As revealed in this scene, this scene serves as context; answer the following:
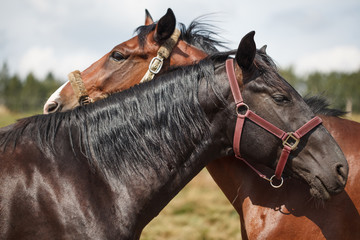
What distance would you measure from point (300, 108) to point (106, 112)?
1.37m

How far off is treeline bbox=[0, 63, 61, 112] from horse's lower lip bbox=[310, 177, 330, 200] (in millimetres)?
41995

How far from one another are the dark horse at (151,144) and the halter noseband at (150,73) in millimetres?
693

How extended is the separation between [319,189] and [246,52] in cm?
108

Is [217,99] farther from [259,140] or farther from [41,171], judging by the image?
[41,171]

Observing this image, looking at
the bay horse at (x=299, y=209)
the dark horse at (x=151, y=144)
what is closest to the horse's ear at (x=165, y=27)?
the dark horse at (x=151, y=144)

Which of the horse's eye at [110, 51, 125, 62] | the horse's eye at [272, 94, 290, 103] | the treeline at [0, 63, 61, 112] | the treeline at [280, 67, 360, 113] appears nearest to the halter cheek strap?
the horse's eye at [110, 51, 125, 62]

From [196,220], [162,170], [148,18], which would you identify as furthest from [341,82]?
[162,170]

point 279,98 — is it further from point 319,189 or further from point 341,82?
point 341,82

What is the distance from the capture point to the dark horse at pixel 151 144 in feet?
6.27

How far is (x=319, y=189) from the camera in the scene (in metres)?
2.12

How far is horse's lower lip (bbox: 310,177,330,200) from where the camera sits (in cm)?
211

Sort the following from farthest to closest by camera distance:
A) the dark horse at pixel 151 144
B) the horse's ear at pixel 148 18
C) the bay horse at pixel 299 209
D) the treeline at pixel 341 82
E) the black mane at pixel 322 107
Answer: the treeline at pixel 341 82 < the horse's ear at pixel 148 18 < the black mane at pixel 322 107 < the bay horse at pixel 299 209 < the dark horse at pixel 151 144

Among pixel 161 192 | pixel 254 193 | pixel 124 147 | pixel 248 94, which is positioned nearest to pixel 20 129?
pixel 124 147

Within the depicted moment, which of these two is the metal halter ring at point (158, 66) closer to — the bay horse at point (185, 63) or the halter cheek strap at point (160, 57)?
the halter cheek strap at point (160, 57)
